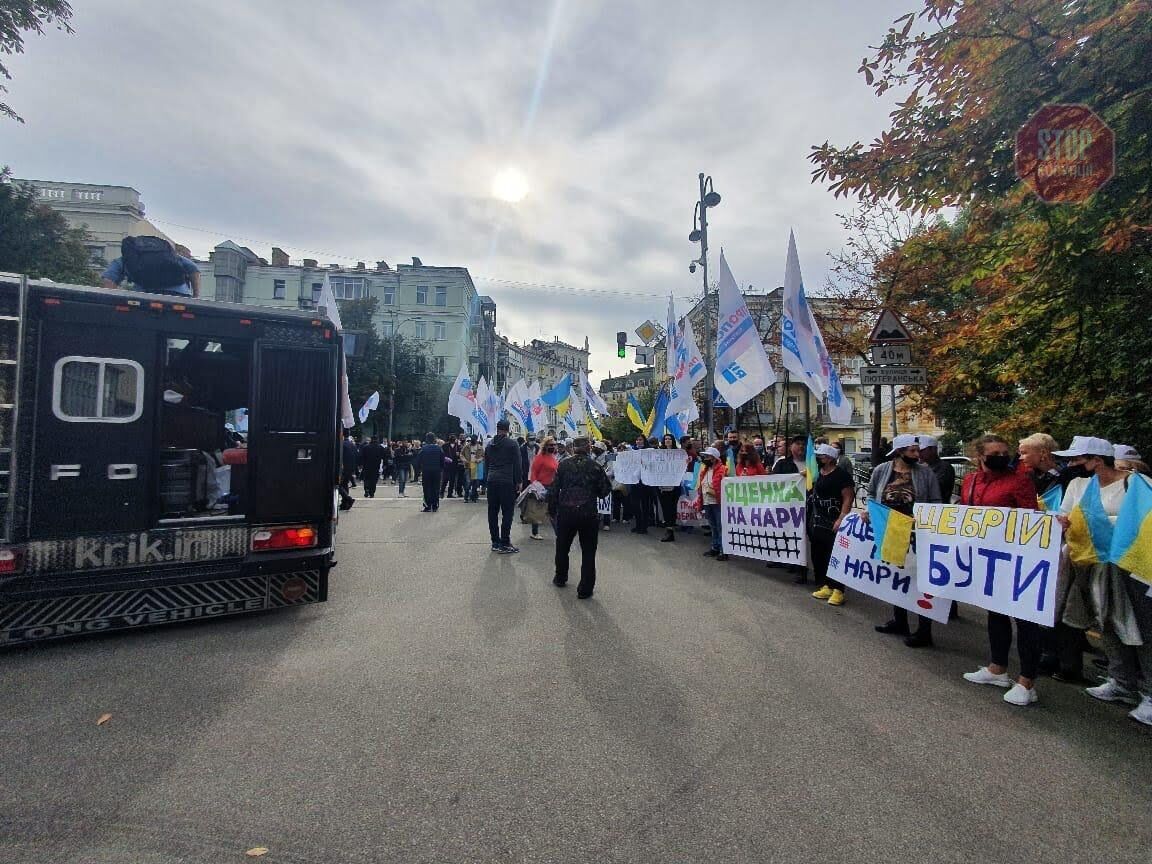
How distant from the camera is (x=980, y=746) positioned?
12.3 feet

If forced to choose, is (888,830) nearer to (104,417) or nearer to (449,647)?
(449,647)

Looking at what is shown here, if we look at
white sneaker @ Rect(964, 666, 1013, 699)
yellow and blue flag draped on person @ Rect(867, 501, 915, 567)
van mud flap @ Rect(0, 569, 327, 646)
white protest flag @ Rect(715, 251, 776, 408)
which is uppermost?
white protest flag @ Rect(715, 251, 776, 408)

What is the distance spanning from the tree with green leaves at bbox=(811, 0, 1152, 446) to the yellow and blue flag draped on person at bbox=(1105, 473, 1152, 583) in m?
2.44

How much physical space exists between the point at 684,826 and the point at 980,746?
6.55ft

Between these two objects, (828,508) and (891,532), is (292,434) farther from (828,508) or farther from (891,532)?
(828,508)

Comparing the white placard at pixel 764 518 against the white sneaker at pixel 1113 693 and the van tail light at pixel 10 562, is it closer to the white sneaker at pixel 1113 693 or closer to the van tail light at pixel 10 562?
the white sneaker at pixel 1113 693

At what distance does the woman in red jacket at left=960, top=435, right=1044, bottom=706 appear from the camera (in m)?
4.45

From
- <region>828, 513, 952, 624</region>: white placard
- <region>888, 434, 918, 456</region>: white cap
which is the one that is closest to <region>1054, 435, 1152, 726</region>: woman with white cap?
<region>828, 513, 952, 624</region>: white placard

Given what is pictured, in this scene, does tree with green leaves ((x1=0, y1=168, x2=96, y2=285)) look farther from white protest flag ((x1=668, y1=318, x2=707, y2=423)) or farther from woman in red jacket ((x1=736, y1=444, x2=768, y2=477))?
woman in red jacket ((x1=736, y1=444, x2=768, y2=477))

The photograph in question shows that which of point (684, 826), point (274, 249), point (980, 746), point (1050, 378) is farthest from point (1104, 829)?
point (274, 249)

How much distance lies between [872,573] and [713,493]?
3.99m

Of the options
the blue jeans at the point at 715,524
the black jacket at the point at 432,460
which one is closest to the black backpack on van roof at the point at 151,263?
→ the blue jeans at the point at 715,524

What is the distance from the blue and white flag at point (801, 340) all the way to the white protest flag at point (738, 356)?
400mm

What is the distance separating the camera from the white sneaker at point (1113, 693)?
14.6 feet
